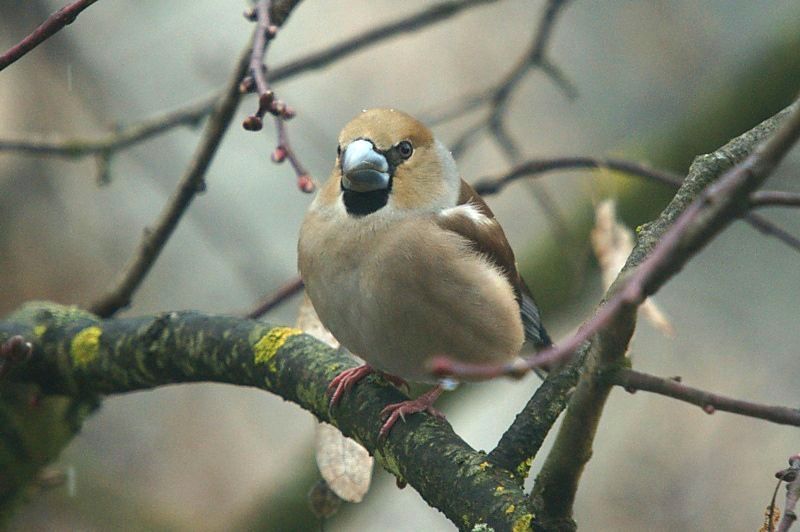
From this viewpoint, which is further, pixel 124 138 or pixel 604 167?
pixel 124 138

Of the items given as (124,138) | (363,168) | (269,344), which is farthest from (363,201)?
(124,138)

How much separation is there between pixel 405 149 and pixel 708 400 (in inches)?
78.1

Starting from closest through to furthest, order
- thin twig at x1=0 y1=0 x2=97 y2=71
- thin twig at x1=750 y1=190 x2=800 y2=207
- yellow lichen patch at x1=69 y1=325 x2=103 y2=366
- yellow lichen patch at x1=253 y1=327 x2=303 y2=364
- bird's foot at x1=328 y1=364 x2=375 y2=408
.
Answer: thin twig at x1=750 y1=190 x2=800 y2=207 < thin twig at x1=0 y1=0 x2=97 y2=71 < bird's foot at x1=328 y1=364 x2=375 y2=408 < yellow lichen patch at x1=253 y1=327 x2=303 y2=364 < yellow lichen patch at x1=69 y1=325 x2=103 y2=366

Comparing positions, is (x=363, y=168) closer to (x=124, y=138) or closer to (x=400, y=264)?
(x=400, y=264)

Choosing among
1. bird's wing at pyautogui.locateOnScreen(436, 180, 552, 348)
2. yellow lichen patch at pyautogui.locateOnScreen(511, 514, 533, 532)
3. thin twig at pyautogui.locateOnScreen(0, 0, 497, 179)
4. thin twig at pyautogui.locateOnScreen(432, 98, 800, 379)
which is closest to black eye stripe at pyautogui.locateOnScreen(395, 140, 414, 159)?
bird's wing at pyautogui.locateOnScreen(436, 180, 552, 348)

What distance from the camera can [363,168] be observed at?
10.4 feet

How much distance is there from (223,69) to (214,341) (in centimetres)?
457

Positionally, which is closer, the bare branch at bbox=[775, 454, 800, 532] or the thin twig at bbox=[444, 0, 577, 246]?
the bare branch at bbox=[775, 454, 800, 532]

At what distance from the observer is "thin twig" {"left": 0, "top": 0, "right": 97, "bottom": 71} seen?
6.45ft

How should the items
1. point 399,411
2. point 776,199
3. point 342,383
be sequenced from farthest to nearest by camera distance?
point 342,383
point 399,411
point 776,199

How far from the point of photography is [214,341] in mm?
3078

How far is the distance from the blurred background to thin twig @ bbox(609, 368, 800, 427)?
284cm

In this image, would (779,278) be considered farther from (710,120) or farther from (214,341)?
(214,341)

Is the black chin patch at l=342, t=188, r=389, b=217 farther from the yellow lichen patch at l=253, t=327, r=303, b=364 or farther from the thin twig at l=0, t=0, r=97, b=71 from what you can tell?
the thin twig at l=0, t=0, r=97, b=71
